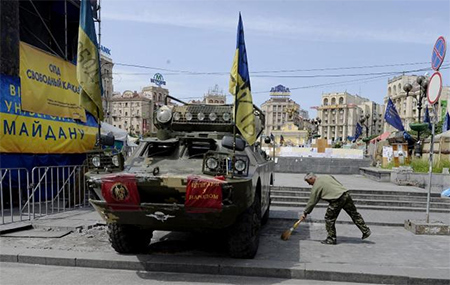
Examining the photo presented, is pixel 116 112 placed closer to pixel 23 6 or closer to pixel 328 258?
pixel 23 6

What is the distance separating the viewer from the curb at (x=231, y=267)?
5071mm

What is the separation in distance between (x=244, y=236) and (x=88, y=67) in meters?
4.35

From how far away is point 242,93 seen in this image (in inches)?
221

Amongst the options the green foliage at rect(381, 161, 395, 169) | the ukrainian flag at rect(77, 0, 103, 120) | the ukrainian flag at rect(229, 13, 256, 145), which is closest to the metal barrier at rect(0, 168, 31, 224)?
the ukrainian flag at rect(77, 0, 103, 120)

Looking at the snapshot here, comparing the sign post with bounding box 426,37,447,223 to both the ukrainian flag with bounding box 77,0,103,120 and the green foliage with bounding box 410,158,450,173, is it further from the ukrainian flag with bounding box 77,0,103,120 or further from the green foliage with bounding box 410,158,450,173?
the green foliage with bounding box 410,158,450,173

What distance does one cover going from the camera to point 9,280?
488 centimetres

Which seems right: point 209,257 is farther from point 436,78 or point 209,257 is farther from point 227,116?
point 436,78

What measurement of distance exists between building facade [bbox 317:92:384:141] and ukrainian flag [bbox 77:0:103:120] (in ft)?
403

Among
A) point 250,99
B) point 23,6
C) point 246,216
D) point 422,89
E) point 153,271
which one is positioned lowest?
point 153,271

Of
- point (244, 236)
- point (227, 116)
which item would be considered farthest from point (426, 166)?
point (244, 236)

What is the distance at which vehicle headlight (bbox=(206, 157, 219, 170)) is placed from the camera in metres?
4.96

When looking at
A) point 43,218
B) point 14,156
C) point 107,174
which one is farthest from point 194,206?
point 14,156

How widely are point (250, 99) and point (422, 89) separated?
662 inches

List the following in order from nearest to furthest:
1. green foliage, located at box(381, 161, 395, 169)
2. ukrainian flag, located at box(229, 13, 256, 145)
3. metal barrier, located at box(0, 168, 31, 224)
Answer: ukrainian flag, located at box(229, 13, 256, 145) → metal barrier, located at box(0, 168, 31, 224) → green foliage, located at box(381, 161, 395, 169)
